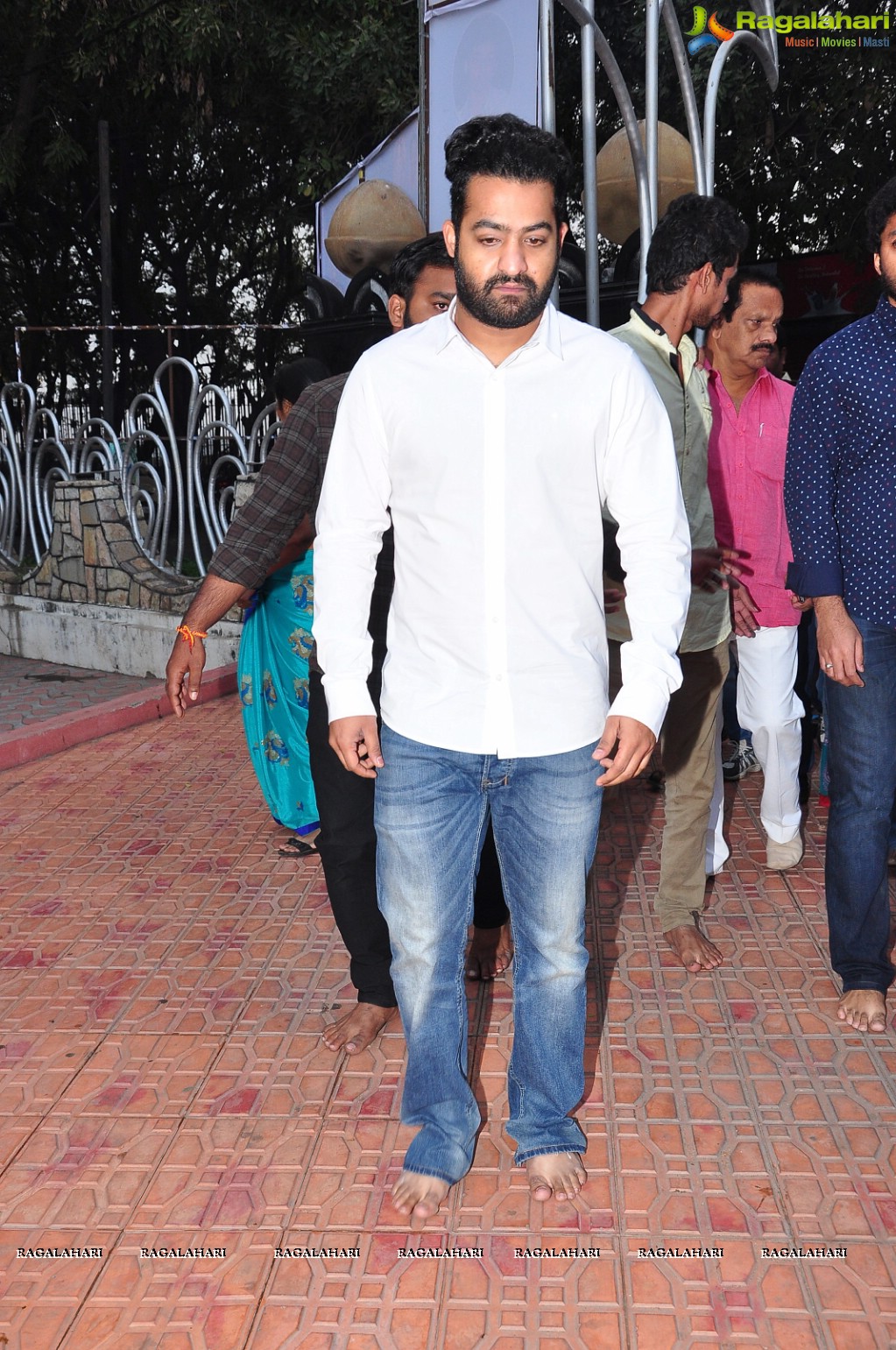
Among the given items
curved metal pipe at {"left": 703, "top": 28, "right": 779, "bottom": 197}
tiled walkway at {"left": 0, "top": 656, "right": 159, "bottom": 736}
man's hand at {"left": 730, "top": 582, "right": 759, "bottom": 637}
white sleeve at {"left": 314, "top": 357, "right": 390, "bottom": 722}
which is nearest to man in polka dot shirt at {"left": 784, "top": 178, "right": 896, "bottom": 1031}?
man's hand at {"left": 730, "top": 582, "right": 759, "bottom": 637}

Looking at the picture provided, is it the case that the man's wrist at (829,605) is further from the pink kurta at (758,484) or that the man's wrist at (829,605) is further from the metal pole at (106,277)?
the metal pole at (106,277)

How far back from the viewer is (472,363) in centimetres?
211

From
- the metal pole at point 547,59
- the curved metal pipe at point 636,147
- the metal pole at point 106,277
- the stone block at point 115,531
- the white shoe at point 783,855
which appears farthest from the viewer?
the metal pole at point 106,277

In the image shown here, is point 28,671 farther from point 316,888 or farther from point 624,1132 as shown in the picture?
point 624,1132

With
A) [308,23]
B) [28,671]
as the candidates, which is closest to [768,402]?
[28,671]

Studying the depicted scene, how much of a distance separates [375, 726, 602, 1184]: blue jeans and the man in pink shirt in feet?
5.78

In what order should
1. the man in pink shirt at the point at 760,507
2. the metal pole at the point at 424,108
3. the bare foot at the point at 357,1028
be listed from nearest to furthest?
1. the bare foot at the point at 357,1028
2. the man in pink shirt at the point at 760,507
3. the metal pole at the point at 424,108

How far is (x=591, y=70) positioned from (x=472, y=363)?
3723mm

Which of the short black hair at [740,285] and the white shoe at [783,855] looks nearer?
the short black hair at [740,285]

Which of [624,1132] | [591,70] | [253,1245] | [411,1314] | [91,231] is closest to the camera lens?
[411,1314]

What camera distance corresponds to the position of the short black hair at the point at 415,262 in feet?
9.39

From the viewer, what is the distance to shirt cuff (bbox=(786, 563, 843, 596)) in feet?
9.69

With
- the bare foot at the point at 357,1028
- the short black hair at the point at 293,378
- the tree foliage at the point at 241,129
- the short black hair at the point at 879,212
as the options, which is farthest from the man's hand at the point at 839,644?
the tree foliage at the point at 241,129

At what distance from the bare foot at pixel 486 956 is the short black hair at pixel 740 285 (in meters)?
2.05
